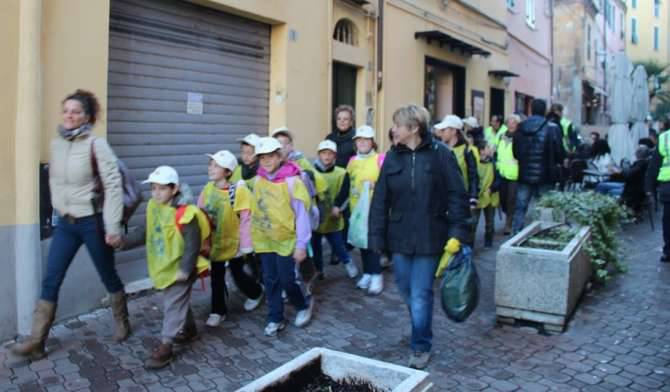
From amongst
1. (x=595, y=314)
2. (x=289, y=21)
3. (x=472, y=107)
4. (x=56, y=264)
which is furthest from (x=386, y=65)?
(x=56, y=264)

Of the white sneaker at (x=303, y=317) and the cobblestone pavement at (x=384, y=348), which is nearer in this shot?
the cobblestone pavement at (x=384, y=348)

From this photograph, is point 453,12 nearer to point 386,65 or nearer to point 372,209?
point 386,65

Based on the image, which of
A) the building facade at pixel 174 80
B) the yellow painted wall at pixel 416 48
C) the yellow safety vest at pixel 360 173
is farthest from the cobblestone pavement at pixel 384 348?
the yellow painted wall at pixel 416 48

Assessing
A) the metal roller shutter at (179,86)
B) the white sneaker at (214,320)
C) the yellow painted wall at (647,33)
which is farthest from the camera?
the yellow painted wall at (647,33)

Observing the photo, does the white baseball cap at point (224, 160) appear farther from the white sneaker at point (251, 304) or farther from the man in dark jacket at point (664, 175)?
the man in dark jacket at point (664, 175)

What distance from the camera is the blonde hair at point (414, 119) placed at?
439 centimetres

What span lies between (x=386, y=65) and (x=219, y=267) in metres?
6.51

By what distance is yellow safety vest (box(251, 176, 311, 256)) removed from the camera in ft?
16.5

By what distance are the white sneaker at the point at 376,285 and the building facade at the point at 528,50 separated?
12488 millimetres

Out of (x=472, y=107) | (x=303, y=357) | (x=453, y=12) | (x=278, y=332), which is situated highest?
(x=453, y=12)

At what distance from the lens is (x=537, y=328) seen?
17.4 feet

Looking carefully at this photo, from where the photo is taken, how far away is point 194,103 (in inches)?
287

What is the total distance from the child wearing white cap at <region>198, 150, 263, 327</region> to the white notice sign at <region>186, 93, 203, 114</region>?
2.00 meters

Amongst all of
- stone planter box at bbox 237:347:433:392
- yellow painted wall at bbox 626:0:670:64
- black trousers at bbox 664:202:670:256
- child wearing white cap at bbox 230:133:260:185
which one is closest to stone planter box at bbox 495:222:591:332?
child wearing white cap at bbox 230:133:260:185
